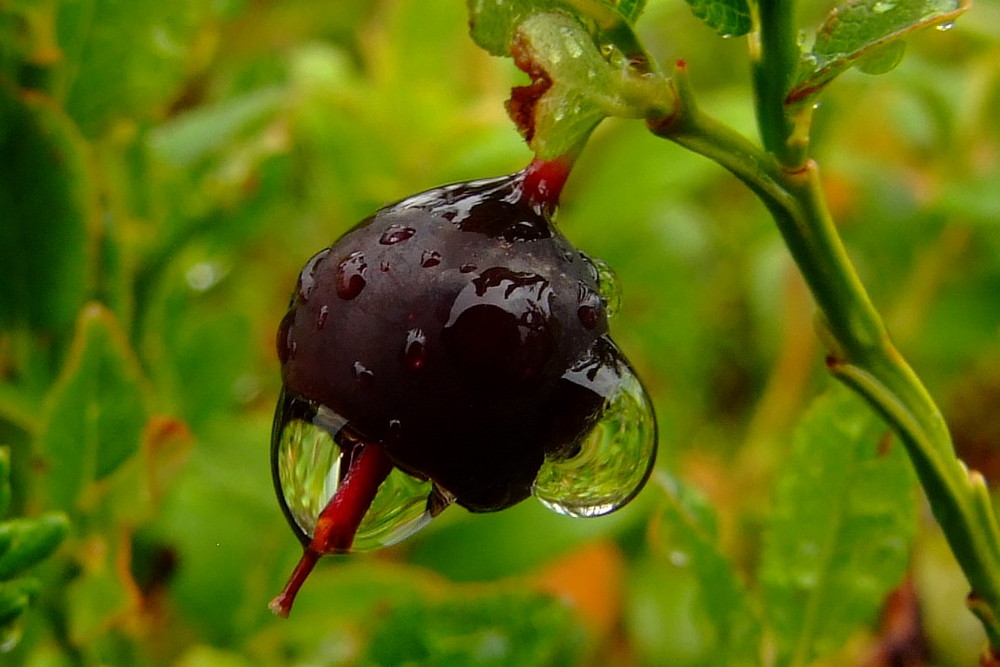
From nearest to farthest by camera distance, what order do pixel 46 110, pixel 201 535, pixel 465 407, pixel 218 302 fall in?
pixel 465 407 < pixel 46 110 < pixel 201 535 < pixel 218 302

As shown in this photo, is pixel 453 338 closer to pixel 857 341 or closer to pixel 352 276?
pixel 352 276

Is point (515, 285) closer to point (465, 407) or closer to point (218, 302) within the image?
point (465, 407)

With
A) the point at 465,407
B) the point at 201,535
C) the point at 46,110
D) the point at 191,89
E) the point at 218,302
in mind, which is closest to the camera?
the point at 465,407

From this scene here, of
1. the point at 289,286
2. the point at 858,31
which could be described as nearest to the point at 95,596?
the point at 858,31

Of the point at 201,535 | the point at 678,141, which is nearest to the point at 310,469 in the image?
the point at 678,141

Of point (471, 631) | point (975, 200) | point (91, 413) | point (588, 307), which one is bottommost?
point (975, 200)

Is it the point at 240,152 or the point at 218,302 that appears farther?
the point at 218,302
